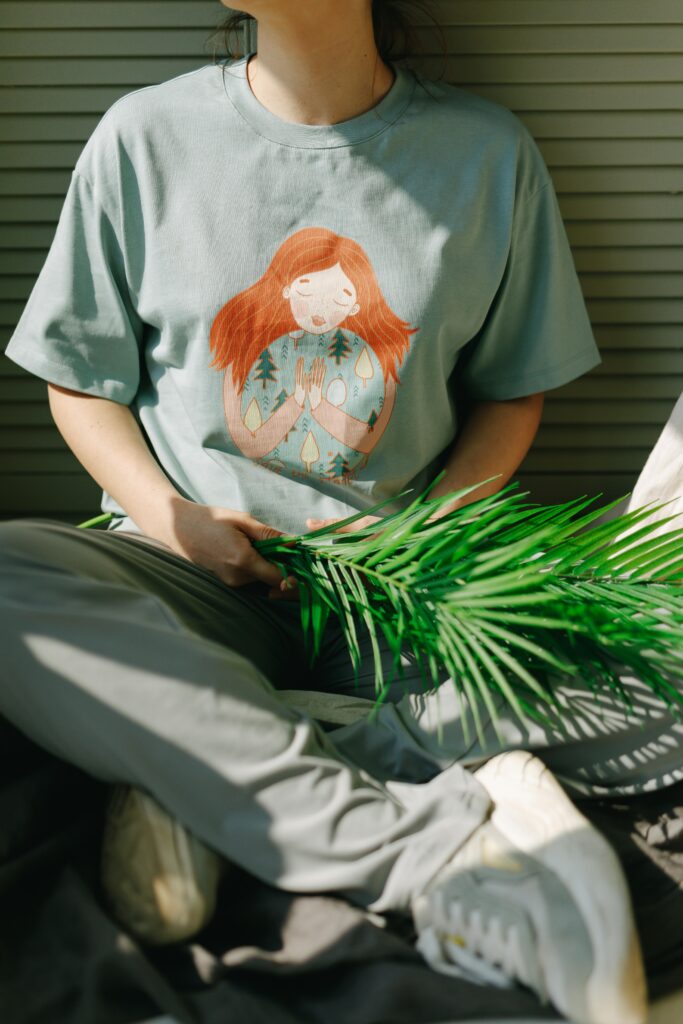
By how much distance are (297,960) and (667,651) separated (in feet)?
2.05

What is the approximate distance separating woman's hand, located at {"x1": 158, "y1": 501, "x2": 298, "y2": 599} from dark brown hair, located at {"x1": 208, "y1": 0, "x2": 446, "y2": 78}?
0.91 meters

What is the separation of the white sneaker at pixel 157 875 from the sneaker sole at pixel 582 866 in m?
0.40

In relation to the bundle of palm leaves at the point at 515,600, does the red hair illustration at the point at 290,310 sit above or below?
above

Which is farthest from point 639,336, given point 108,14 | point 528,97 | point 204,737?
point 204,737

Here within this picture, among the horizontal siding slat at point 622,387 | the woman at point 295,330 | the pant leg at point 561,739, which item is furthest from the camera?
the horizontal siding slat at point 622,387

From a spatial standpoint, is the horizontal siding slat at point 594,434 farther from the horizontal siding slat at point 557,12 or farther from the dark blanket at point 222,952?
the dark blanket at point 222,952

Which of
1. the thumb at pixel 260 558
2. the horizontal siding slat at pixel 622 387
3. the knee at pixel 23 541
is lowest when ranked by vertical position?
the thumb at pixel 260 558

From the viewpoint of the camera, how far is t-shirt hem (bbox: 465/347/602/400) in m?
1.87

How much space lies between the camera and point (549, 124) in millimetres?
2012

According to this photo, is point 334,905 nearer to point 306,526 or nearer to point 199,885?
point 199,885

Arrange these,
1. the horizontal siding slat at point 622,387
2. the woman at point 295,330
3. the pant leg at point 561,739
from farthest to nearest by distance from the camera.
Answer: the horizontal siding slat at point 622,387 < the woman at point 295,330 < the pant leg at point 561,739

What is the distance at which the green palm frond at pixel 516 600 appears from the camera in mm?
1312

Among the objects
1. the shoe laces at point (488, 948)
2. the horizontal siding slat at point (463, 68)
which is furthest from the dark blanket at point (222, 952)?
the horizontal siding slat at point (463, 68)

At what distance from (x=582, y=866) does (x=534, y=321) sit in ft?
3.39
